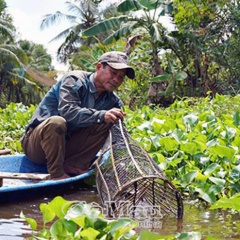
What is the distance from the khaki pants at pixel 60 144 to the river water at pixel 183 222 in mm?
446

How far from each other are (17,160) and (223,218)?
220cm

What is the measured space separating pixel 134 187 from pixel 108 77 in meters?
1.16

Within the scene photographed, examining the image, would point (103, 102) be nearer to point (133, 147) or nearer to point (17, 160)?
point (133, 147)

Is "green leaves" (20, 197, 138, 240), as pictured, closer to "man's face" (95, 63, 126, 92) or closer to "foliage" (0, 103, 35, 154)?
"man's face" (95, 63, 126, 92)

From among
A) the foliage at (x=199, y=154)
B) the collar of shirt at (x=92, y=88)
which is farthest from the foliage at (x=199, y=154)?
the collar of shirt at (x=92, y=88)

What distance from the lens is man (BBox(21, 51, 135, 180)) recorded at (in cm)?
428

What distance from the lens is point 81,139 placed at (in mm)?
4750

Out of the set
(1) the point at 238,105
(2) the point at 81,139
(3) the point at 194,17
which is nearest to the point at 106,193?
(2) the point at 81,139

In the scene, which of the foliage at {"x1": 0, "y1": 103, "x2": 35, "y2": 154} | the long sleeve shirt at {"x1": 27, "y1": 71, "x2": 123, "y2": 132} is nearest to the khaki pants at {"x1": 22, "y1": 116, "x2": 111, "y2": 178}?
the long sleeve shirt at {"x1": 27, "y1": 71, "x2": 123, "y2": 132}

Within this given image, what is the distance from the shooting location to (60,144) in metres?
4.38

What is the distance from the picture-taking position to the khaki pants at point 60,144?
4.34m

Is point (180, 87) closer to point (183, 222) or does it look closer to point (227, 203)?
point (183, 222)

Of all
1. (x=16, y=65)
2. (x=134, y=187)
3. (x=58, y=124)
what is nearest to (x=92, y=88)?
(x=58, y=124)

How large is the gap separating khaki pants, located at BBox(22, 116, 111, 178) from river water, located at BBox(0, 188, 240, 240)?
446 mm
